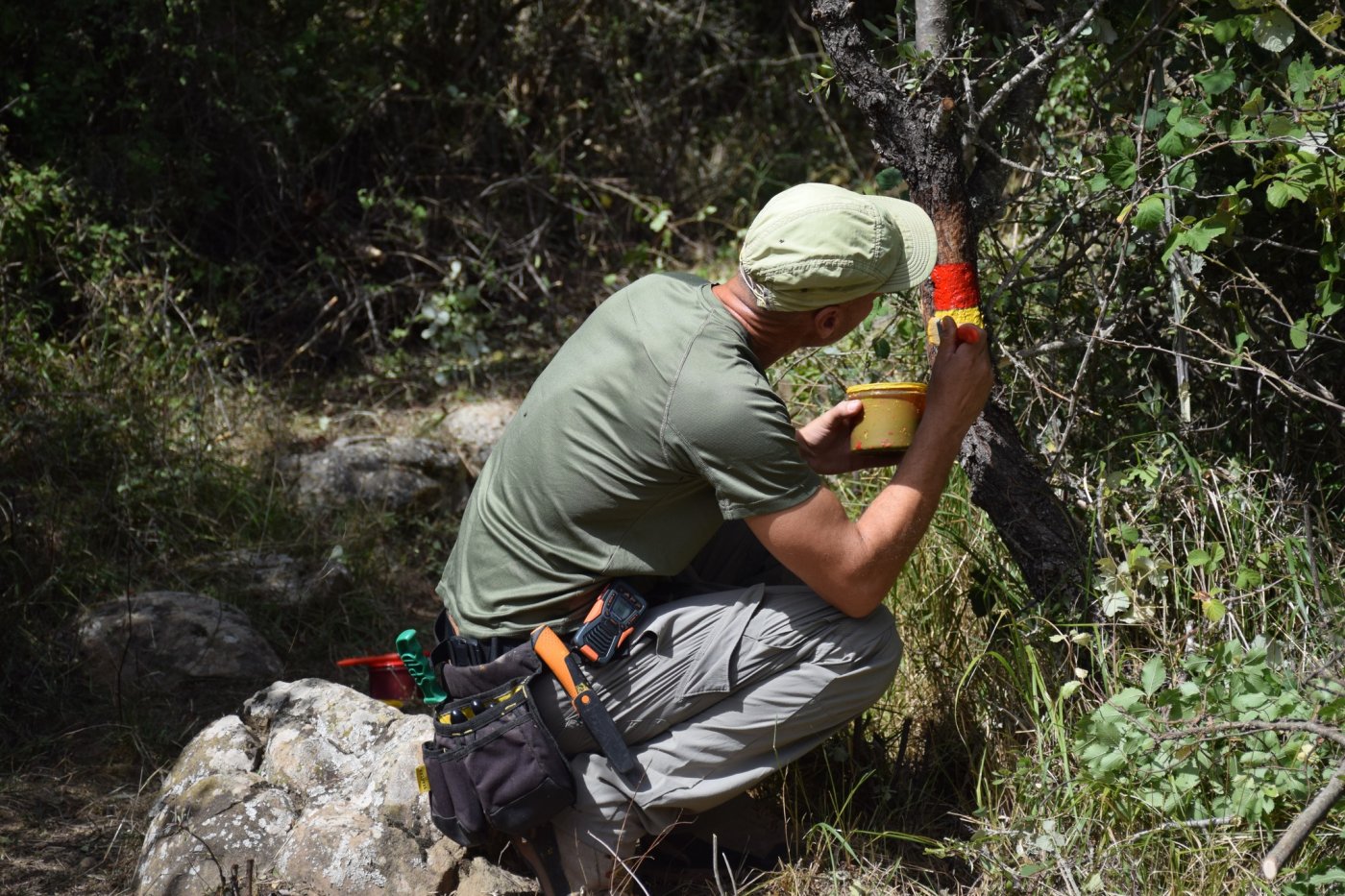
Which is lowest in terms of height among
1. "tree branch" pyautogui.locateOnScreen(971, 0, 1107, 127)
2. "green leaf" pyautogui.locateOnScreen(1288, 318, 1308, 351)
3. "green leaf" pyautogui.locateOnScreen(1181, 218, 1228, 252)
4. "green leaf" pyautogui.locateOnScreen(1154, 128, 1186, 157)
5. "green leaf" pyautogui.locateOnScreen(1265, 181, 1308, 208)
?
"green leaf" pyautogui.locateOnScreen(1288, 318, 1308, 351)

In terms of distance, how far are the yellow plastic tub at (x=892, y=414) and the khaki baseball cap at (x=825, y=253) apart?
211 mm

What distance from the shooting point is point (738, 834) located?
2.80 m

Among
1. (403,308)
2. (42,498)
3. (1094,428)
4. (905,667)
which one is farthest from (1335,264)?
(403,308)

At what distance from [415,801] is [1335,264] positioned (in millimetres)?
2224

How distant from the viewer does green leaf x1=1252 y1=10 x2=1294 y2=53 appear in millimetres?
2615

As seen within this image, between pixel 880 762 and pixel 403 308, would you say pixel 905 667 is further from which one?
pixel 403 308

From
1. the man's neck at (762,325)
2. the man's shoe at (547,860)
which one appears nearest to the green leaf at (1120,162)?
the man's neck at (762,325)

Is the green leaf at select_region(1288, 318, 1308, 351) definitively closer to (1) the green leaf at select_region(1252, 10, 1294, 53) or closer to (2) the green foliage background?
(2) the green foliage background

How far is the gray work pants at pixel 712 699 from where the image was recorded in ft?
8.34

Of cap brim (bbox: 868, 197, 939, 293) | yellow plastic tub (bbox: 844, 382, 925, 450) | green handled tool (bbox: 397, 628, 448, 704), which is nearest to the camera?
cap brim (bbox: 868, 197, 939, 293)

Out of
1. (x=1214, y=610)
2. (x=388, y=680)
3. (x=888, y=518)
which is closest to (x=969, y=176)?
(x=888, y=518)

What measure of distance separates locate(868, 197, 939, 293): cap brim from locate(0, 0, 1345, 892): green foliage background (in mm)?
353

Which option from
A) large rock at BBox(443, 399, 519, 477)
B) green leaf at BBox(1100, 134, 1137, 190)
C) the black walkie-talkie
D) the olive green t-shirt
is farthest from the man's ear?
large rock at BBox(443, 399, 519, 477)

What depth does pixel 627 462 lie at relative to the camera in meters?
2.42
